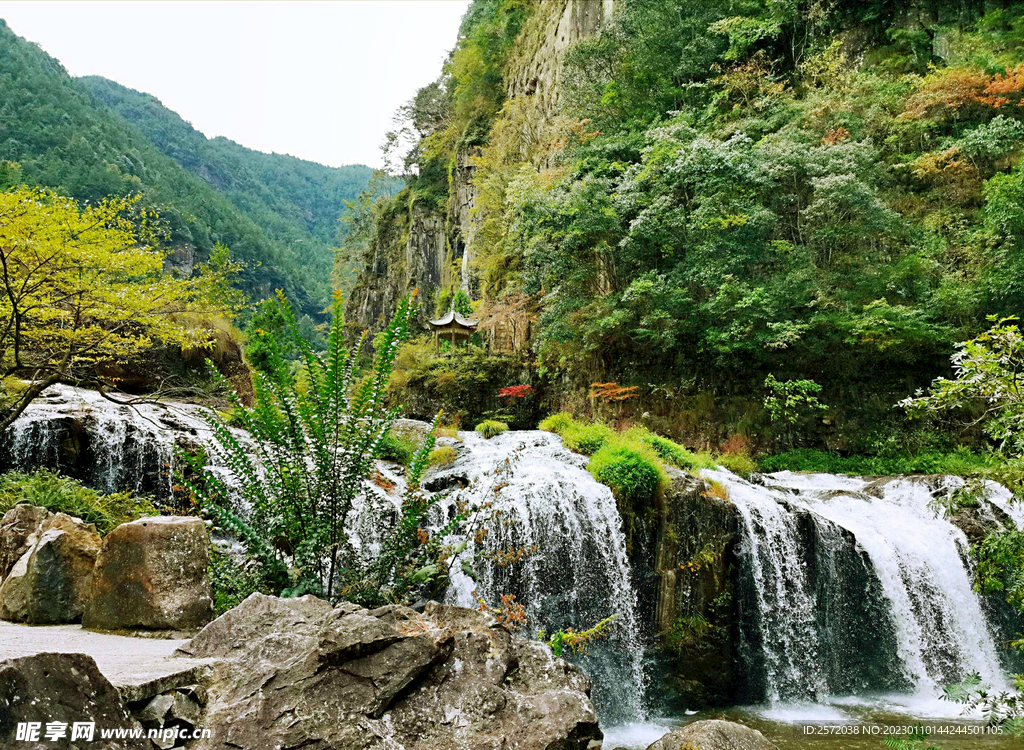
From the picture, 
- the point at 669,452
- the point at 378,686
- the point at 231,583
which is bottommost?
the point at 378,686

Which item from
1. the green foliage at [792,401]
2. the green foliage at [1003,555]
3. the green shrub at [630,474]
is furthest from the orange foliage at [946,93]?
the green foliage at [1003,555]

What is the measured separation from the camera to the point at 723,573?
8766 millimetres

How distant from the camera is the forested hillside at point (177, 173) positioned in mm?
35562

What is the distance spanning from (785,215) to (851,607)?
983cm

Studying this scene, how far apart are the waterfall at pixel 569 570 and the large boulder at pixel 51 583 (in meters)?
4.44

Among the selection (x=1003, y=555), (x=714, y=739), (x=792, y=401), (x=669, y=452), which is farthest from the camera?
(x=792, y=401)

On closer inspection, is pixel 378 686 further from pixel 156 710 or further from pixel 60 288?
pixel 60 288

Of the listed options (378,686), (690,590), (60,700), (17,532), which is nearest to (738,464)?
(690,590)

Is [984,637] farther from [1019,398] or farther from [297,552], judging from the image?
[297,552]

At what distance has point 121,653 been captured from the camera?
321 centimetres

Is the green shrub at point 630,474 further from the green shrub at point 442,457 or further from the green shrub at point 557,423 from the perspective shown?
the green shrub at point 557,423

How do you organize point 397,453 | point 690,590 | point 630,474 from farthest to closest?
point 397,453 < point 630,474 < point 690,590

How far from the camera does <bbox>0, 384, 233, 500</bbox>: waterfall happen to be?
8.98 m

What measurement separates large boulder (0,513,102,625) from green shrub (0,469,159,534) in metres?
1.79
